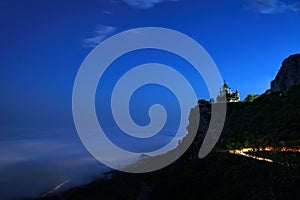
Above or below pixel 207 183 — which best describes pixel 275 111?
above

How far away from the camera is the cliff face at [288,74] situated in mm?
137500

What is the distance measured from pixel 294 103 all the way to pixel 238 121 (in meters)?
13.4

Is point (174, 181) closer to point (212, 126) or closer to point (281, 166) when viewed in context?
point (281, 166)

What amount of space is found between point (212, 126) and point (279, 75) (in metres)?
76.2

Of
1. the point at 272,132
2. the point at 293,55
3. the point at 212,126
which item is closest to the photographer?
the point at 272,132

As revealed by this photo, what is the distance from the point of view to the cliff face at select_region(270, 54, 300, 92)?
13750 centimetres

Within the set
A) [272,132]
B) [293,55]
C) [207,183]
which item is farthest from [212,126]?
[293,55]

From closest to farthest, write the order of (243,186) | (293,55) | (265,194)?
(265,194), (243,186), (293,55)

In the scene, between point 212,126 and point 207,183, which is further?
point 212,126

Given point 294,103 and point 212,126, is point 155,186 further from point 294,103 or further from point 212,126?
point 294,103

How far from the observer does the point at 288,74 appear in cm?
14138

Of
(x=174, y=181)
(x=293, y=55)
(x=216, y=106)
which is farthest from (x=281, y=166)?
(x=293, y=55)

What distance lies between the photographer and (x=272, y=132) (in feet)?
209

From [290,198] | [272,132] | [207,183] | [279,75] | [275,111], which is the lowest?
[290,198]
